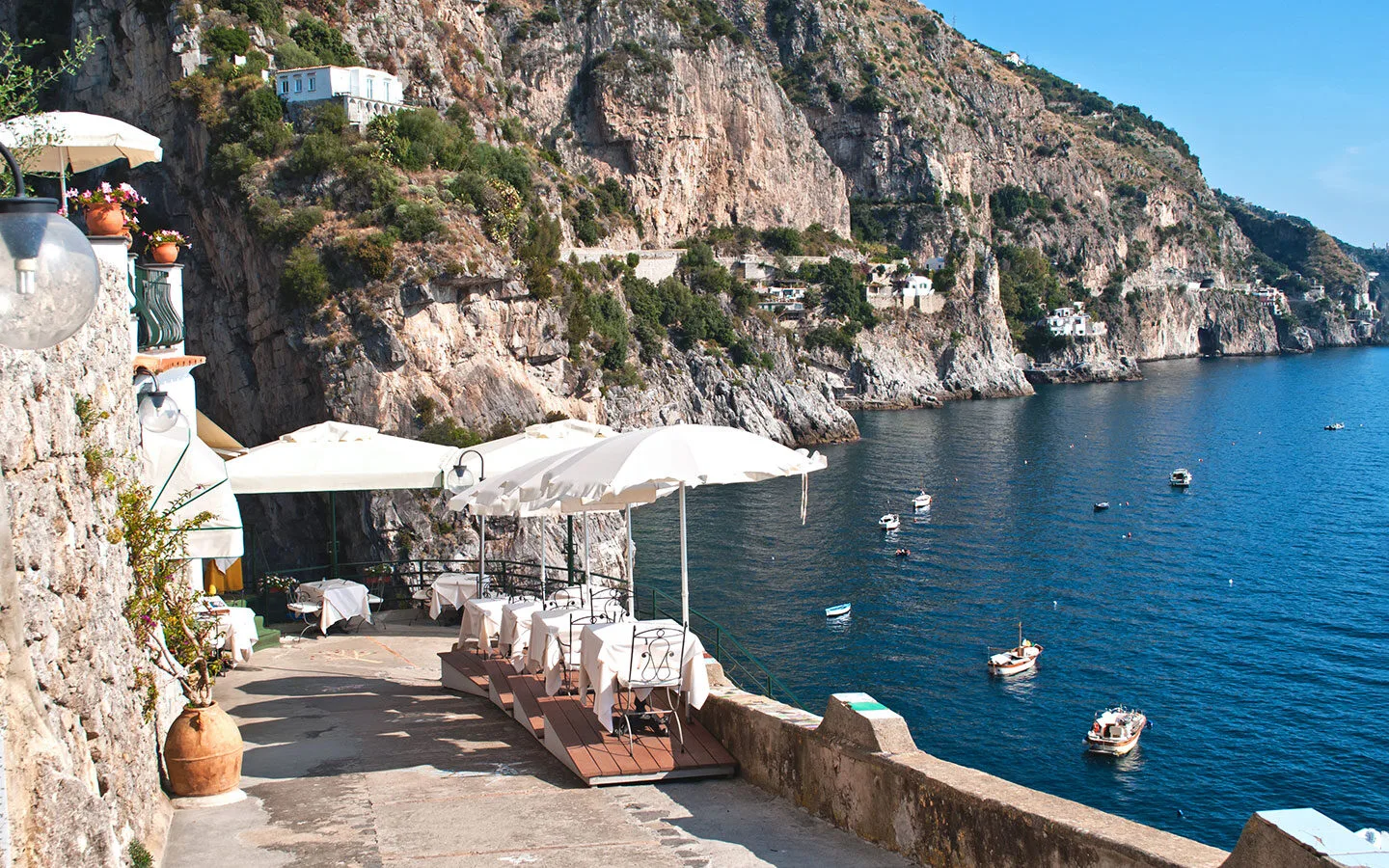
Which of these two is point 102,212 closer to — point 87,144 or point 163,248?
point 87,144

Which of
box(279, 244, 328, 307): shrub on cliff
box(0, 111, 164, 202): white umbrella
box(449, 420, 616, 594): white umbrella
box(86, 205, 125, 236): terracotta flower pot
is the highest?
box(279, 244, 328, 307): shrub on cliff

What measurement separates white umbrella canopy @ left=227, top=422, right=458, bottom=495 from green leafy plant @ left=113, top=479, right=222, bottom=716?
18.9 ft

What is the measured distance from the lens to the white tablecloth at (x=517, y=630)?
10125mm

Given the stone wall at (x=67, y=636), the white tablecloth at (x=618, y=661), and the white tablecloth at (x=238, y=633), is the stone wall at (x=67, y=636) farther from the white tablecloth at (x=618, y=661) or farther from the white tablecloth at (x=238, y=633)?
the white tablecloth at (x=238, y=633)

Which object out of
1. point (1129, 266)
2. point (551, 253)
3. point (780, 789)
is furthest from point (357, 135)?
point (1129, 266)

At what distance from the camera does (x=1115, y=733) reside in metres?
26.0

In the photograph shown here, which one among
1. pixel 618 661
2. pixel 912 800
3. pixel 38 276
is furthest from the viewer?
pixel 618 661

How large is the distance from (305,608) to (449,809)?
300 inches

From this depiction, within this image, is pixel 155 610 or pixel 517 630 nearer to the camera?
pixel 155 610

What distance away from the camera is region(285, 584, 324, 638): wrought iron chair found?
1420cm

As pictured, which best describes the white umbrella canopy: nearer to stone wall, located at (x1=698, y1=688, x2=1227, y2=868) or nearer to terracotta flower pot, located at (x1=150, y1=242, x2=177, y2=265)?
Answer: terracotta flower pot, located at (x1=150, y1=242, x2=177, y2=265)

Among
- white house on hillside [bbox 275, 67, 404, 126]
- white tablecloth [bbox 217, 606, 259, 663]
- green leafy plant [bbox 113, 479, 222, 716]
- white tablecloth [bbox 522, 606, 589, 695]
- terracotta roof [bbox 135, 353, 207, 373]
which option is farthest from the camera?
white house on hillside [bbox 275, 67, 404, 126]

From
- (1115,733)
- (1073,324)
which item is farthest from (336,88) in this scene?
(1073,324)

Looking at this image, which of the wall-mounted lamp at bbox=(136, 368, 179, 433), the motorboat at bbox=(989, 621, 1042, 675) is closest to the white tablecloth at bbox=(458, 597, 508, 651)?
the wall-mounted lamp at bbox=(136, 368, 179, 433)
